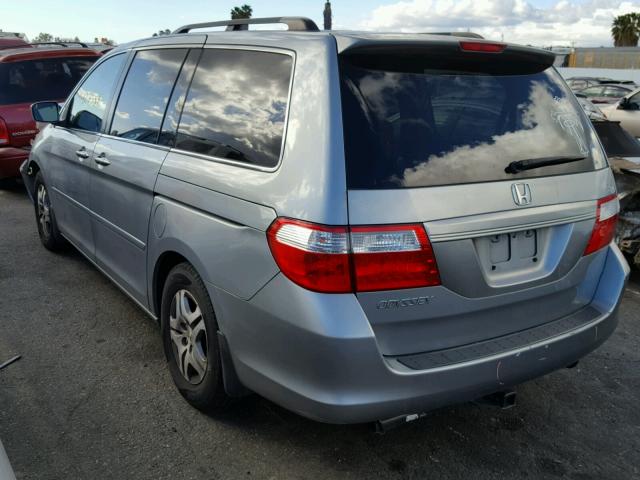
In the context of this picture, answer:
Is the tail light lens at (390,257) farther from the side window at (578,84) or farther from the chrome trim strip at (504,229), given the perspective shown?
the side window at (578,84)

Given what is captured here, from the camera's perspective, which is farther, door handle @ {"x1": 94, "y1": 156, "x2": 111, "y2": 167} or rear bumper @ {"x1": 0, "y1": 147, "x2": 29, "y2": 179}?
rear bumper @ {"x1": 0, "y1": 147, "x2": 29, "y2": 179}

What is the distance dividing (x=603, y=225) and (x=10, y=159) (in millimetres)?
7111

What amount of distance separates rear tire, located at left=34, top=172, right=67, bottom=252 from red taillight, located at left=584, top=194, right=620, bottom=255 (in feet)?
13.7

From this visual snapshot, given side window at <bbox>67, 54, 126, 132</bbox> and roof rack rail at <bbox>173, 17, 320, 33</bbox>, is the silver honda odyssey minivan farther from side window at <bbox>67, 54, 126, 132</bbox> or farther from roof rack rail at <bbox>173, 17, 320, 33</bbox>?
side window at <bbox>67, 54, 126, 132</bbox>

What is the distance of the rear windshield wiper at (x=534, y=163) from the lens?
8.28 feet

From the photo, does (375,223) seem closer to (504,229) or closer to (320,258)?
(320,258)

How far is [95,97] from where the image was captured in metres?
4.36

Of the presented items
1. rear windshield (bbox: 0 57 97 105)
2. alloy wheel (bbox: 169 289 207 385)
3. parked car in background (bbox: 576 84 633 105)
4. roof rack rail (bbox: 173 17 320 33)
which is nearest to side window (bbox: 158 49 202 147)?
roof rack rail (bbox: 173 17 320 33)

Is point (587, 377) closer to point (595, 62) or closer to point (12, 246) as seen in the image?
point (12, 246)

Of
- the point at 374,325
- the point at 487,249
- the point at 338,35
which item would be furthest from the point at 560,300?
the point at 338,35

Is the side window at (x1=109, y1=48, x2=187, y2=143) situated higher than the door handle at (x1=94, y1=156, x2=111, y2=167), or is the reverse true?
the side window at (x1=109, y1=48, x2=187, y2=143)

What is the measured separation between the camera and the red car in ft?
25.1

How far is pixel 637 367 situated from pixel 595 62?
4772cm

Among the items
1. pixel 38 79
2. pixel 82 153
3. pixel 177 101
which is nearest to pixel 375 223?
pixel 177 101
